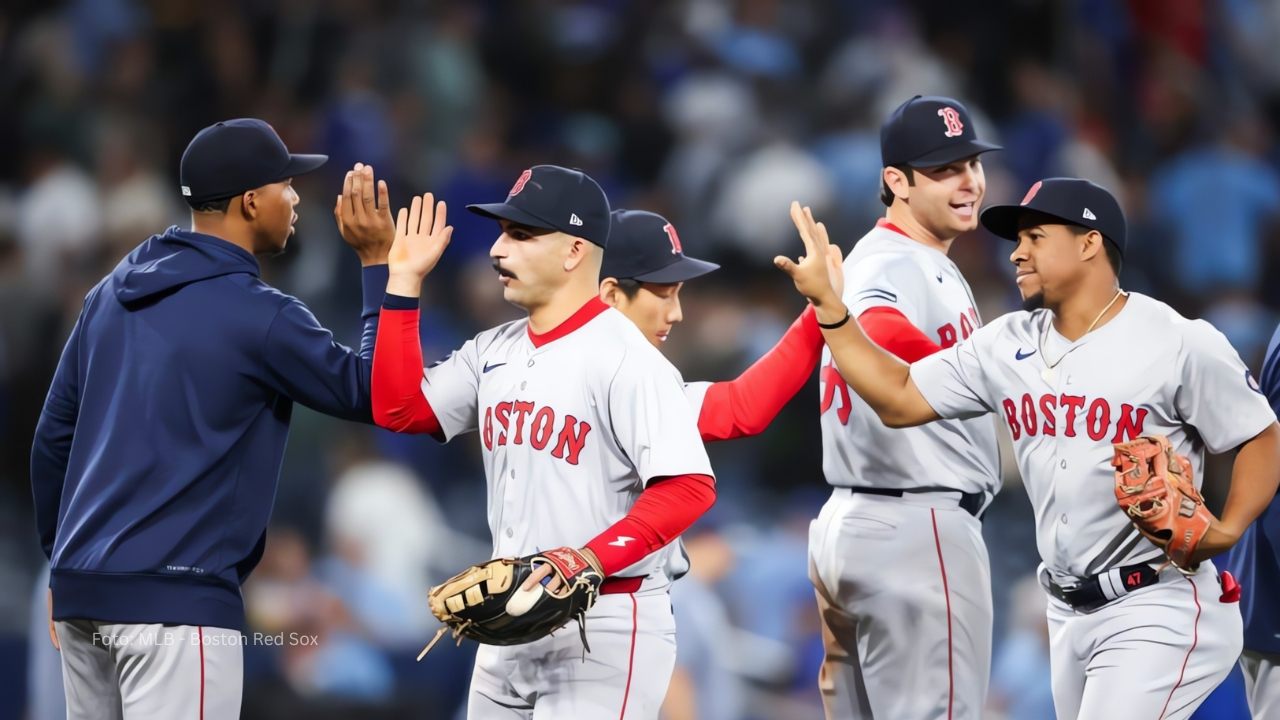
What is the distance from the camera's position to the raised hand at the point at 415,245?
3.90 metres

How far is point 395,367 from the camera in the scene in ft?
12.7

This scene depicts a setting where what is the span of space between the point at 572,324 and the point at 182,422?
98 centimetres

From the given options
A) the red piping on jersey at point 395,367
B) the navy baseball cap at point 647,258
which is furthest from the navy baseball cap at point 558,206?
the navy baseball cap at point 647,258

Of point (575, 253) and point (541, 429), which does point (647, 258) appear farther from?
point (541, 429)

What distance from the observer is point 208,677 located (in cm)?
371

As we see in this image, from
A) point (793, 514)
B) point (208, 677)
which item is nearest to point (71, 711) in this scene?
point (208, 677)

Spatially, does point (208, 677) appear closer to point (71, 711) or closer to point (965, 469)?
point (71, 711)

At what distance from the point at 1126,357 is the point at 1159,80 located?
6958 mm

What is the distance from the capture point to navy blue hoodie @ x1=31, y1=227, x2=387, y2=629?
12.3 ft

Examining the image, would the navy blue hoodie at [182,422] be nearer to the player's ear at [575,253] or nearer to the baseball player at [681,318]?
the player's ear at [575,253]

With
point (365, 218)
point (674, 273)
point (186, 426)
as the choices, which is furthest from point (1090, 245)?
point (186, 426)

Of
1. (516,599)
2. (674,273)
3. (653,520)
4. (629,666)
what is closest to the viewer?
(516,599)

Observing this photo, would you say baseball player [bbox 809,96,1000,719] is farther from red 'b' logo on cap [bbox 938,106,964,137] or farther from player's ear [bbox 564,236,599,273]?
player's ear [bbox 564,236,599,273]

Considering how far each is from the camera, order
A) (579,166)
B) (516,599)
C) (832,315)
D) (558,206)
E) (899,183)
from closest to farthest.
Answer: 1. (516,599)
2. (558,206)
3. (832,315)
4. (899,183)
5. (579,166)
